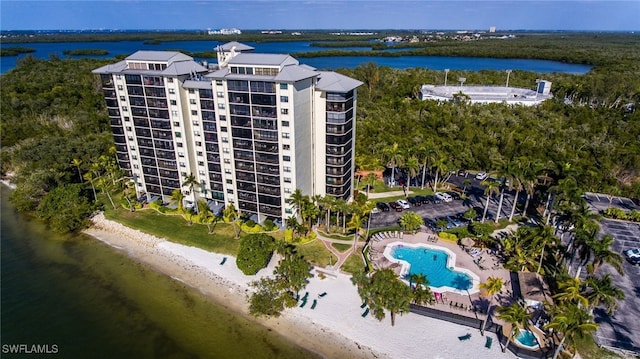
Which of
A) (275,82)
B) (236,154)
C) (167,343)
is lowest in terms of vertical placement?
(167,343)

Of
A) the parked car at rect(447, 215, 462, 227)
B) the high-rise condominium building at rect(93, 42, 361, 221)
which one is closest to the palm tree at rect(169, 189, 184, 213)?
the high-rise condominium building at rect(93, 42, 361, 221)

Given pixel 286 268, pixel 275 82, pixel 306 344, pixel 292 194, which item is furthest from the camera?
pixel 292 194

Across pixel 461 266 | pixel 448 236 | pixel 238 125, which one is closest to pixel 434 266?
pixel 461 266

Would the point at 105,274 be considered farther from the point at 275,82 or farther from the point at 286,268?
the point at 275,82

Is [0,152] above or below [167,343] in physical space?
above

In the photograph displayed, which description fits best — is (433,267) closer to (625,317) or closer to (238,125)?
(625,317)

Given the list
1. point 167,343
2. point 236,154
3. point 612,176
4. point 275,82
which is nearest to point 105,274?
point 167,343
